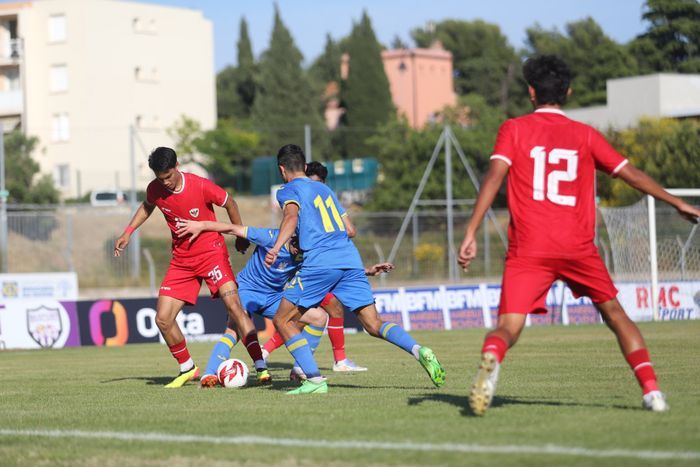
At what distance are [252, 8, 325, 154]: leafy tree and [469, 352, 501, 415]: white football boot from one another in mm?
72365

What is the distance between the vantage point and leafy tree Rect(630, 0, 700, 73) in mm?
47250

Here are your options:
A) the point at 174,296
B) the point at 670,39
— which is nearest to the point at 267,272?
the point at 174,296

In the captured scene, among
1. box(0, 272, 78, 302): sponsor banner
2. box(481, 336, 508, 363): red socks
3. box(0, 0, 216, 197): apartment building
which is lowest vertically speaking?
box(0, 272, 78, 302): sponsor banner

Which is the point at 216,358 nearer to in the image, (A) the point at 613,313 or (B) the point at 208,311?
(A) the point at 613,313

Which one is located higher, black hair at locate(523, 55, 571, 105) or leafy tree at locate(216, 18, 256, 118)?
leafy tree at locate(216, 18, 256, 118)

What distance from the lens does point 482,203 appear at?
7.61 metres

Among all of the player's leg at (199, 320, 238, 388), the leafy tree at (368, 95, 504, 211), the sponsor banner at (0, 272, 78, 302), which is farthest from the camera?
the leafy tree at (368, 95, 504, 211)

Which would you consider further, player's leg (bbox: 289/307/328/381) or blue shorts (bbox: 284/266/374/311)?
player's leg (bbox: 289/307/328/381)

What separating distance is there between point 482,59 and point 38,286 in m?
72.0

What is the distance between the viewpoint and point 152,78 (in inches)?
2751

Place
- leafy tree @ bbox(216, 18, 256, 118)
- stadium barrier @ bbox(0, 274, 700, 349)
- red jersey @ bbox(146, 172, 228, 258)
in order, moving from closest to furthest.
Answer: red jersey @ bbox(146, 172, 228, 258) → stadium barrier @ bbox(0, 274, 700, 349) → leafy tree @ bbox(216, 18, 256, 118)

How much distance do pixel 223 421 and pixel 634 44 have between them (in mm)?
66276

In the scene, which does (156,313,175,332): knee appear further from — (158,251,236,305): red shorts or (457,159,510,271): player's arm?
(457,159,510,271): player's arm

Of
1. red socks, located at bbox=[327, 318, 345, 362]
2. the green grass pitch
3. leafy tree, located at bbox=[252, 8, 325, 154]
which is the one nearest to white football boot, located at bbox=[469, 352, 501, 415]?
the green grass pitch
